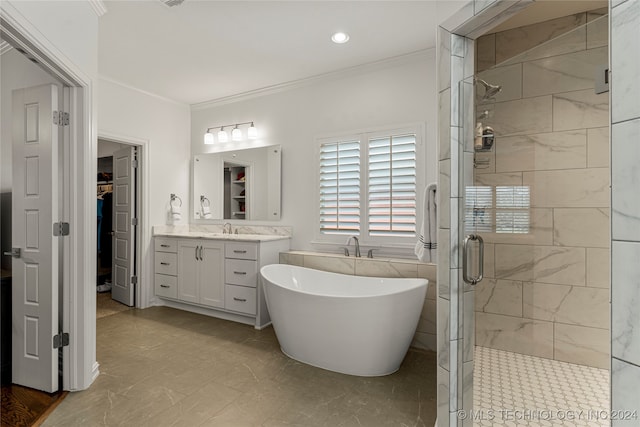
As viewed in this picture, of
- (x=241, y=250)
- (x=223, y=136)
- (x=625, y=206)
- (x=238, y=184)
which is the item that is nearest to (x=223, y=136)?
(x=223, y=136)

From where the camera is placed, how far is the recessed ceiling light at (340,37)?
9.32 ft

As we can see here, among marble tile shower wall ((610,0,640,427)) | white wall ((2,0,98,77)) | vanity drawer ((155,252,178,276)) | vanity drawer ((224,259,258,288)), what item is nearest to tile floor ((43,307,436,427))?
vanity drawer ((224,259,258,288))

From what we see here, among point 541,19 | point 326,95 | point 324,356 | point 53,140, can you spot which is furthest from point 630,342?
point 326,95

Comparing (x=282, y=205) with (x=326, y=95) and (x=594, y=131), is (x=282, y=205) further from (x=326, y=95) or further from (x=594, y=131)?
(x=594, y=131)

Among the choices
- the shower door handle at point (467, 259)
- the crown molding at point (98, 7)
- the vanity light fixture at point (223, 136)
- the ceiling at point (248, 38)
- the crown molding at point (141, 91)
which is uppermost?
the ceiling at point (248, 38)

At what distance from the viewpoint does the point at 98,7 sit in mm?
2342

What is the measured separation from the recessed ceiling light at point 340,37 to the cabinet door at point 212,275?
2337mm

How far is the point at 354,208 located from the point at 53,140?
99.1 inches

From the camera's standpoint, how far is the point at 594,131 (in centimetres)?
145

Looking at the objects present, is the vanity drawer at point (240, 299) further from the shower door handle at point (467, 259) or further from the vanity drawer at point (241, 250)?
the shower door handle at point (467, 259)

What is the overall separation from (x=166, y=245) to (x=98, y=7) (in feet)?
8.56

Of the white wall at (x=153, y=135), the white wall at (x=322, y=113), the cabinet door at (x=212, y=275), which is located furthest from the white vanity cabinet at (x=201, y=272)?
the white wall at (x=322, y=113)

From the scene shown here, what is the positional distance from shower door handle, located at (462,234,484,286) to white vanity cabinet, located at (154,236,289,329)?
2.19m

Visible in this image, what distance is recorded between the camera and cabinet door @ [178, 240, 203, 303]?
3908 mm
